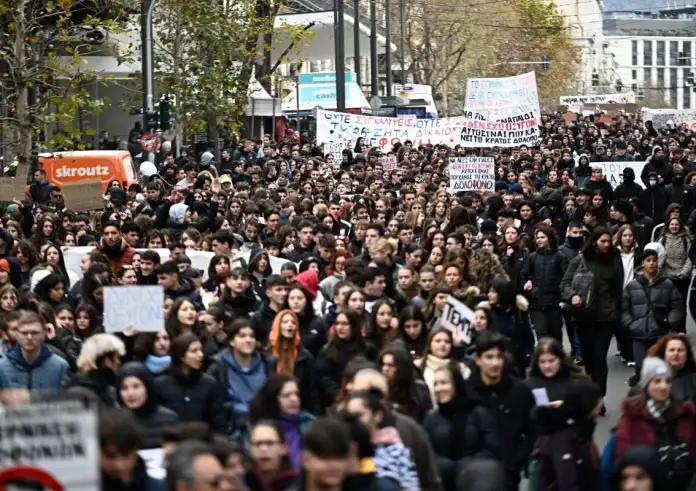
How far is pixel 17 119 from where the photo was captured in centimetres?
2477

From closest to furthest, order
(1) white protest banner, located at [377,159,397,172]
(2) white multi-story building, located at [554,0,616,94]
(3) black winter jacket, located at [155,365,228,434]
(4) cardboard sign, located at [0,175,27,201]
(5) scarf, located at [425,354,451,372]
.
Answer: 1. (3) black winter jacket, located at [155,365,228,434]
2. (5) scarf, located at [425,354,451,372]
3. (4) cardboard sign, located at [0,175,27,201]
4. (1) white protest banner, located at [377,159,397,172]
5. (2) white multi-story building, located at [554,0,616,94]

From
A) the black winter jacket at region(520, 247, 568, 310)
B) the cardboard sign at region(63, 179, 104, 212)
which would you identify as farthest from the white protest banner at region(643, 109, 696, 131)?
the black winter jacket at region(520, 247, 568, 310)

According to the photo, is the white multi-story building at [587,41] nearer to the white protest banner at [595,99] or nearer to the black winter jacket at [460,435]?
the white protest banner at [595,99]

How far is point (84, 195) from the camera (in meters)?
21.5

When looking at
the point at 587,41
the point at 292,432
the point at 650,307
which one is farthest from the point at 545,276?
the point at 587,41

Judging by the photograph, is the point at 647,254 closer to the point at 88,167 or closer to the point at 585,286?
the point at 585,286

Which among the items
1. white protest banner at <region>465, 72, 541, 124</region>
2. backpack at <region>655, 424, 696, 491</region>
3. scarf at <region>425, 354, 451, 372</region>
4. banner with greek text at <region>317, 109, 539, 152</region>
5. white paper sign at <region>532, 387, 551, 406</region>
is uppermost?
white protest banner at <region>465, 72, 541, 124</region>

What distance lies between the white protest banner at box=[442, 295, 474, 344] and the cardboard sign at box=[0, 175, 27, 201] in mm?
10695

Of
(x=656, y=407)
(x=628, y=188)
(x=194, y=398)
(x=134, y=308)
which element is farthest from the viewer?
(x=628, y=188)

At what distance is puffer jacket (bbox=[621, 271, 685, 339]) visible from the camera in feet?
44.9

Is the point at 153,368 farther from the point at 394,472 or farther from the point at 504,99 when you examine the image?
the point at 504,99

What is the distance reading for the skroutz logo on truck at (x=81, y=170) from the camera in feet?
95.0

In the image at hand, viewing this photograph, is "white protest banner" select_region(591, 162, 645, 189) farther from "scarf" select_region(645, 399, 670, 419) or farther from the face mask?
"scarf" select_region(645, 399, 670, 419)

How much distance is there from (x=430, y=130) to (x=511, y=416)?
31.3 m
